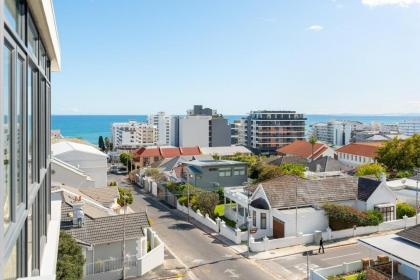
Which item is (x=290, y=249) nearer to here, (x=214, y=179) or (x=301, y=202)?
(x=301, y=202)

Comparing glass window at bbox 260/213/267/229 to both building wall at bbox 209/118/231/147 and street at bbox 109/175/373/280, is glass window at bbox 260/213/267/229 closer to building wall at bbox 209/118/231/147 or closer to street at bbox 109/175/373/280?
street at bbox 109/175/373/280

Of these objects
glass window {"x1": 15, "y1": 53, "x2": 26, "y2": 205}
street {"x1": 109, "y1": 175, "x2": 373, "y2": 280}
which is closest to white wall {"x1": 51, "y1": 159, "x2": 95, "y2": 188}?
street {"x1": 109, "y1": 175, "x2": 373, "y2": 280}

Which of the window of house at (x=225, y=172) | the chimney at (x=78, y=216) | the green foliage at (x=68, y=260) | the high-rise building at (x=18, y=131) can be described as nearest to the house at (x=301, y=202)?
the chimney at (x=78, y=216)

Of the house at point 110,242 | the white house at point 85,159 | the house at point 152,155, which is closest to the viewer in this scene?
the house at point 110,242

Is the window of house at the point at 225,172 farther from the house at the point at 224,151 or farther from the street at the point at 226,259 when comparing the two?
the house at the point at 224,151

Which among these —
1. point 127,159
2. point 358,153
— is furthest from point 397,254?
point 127,159

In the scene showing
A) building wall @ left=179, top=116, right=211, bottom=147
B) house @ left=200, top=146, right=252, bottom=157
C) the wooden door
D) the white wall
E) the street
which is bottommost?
the street
